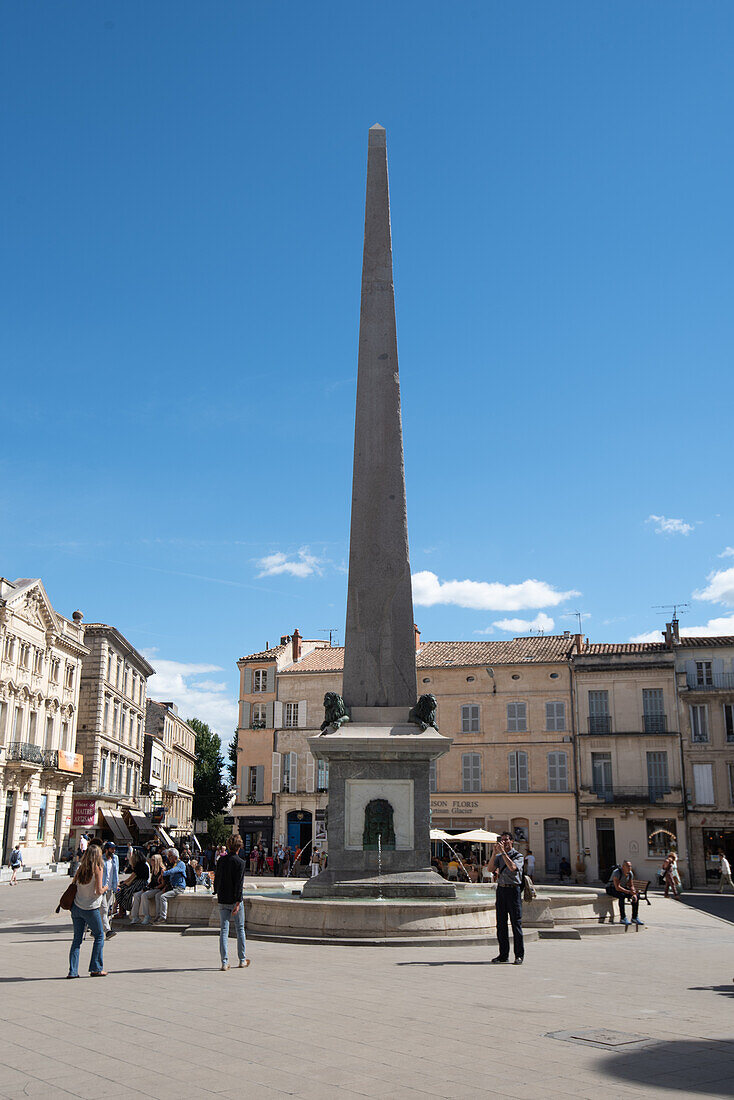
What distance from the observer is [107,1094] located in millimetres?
4766

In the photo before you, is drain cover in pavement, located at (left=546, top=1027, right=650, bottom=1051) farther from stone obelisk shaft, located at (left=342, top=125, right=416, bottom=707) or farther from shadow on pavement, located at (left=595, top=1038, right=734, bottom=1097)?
stone obelisk shaft, located at (left=342, top=125, right=416, bottom=707)

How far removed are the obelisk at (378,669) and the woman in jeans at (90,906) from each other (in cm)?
471

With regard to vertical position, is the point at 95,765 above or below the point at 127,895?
above

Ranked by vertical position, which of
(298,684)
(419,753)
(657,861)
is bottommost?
(657,861)

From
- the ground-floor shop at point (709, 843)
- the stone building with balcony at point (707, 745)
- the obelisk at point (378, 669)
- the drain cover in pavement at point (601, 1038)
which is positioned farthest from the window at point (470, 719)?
the drain cover in pavement at point (601, 1038)

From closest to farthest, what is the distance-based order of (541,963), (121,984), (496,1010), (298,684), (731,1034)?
(731,1034)
(496,1010)
(121,984)
(541,963)
(298,684)

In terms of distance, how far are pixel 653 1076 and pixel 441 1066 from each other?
1.15 m

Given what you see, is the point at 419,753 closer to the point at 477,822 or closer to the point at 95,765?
the point at 477,822

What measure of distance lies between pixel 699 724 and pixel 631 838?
5.60m

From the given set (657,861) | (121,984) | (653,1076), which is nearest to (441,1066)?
(653,1076)

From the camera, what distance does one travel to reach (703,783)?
39.9 meters

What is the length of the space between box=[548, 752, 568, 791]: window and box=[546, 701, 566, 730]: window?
1.22 meters

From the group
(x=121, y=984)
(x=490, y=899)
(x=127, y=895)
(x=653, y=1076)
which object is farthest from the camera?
(x=127, y=895)

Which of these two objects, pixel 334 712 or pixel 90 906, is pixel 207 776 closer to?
pixel 334 712
